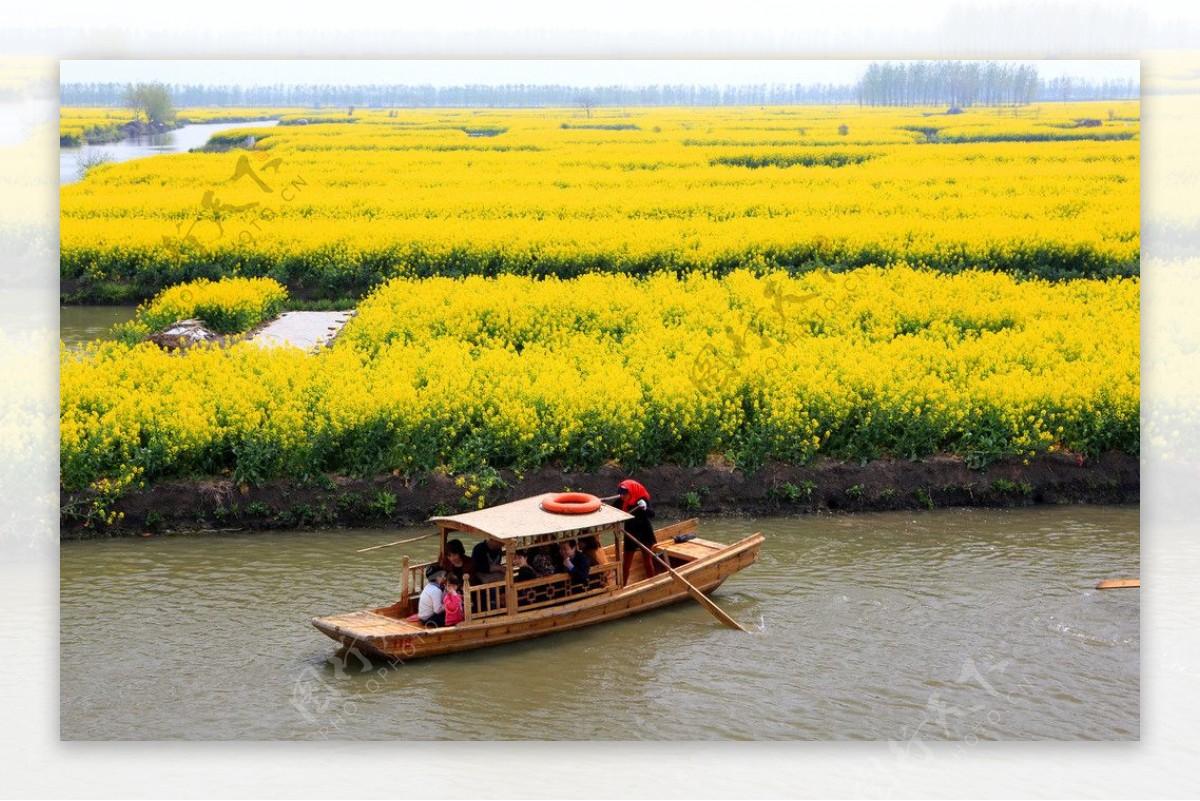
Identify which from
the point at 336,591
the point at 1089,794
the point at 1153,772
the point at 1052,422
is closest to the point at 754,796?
the point at 1089,794

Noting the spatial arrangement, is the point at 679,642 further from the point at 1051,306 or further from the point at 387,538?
the point at 1051,306

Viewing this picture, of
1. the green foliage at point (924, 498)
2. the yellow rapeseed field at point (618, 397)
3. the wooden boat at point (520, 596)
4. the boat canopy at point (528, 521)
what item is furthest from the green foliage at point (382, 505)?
the green foliage at point (924, 498)

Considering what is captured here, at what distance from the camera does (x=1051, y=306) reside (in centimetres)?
1418

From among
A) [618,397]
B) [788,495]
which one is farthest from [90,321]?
[788,495]

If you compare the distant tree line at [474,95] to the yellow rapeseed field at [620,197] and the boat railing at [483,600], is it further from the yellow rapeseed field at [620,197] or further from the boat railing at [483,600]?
the boat railing at [483,600]

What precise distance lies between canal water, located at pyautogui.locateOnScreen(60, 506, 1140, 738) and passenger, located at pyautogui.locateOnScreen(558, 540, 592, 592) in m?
0.36

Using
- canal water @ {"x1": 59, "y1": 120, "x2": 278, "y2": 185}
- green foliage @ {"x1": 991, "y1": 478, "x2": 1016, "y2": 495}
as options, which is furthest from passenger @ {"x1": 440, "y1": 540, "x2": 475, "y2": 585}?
green foliage @ {"x1": 991, "y1": 478, "x2": 1016, "y2": 495}

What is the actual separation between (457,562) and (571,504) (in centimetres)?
87

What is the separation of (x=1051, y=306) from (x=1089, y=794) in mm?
7542

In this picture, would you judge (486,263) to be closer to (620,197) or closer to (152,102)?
(620,197)

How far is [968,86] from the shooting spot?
32.8 ft

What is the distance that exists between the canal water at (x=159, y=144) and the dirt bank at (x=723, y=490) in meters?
2.91

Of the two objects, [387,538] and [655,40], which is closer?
[655,40]

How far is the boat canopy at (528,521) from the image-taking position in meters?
9.02
